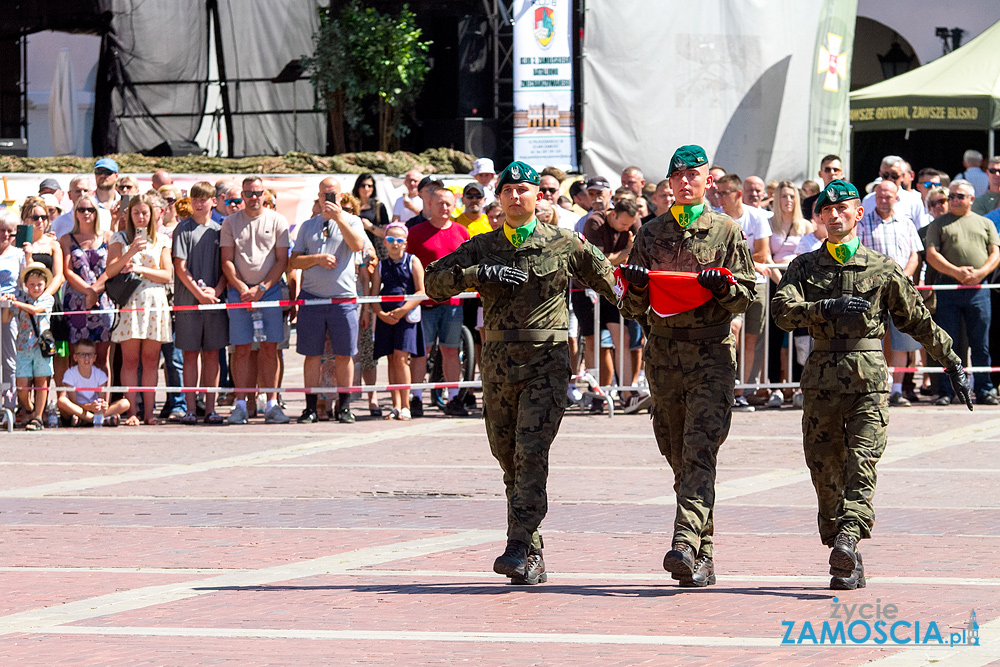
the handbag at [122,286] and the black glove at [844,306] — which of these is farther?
the handbag at [122,286]

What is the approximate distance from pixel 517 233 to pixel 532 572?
159cm

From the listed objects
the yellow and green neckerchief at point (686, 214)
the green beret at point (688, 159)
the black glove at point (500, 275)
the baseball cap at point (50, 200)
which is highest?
the baseball cap at point (50, 200)

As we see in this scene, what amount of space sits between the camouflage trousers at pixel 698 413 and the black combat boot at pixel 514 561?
71cm

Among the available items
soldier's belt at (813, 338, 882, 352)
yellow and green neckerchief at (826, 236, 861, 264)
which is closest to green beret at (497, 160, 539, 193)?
yellow and green neckerchief at (826, 236, 861, 264)

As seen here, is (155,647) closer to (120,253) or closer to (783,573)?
(783,573)

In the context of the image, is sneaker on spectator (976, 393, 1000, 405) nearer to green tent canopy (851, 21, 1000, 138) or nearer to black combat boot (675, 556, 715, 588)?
green tent canopy (851, 21, 1000, 138)

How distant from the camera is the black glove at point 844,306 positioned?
7215 millimetres

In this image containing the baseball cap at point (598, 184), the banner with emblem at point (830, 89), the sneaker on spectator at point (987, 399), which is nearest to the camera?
the baseball cap at point (598, 184)

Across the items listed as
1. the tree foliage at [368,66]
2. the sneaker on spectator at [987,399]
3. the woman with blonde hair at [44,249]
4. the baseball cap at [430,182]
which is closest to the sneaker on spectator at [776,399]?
the sneaker on spectator at [987,399]

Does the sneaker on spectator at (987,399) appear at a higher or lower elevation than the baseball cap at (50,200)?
lower

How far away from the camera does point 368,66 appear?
2802cm

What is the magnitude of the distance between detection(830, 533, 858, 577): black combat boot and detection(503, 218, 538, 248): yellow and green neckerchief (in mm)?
2016

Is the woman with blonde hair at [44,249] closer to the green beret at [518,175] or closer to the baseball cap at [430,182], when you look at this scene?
the baseball cap at [430,182]

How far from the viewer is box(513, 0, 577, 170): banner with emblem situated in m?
24.9
